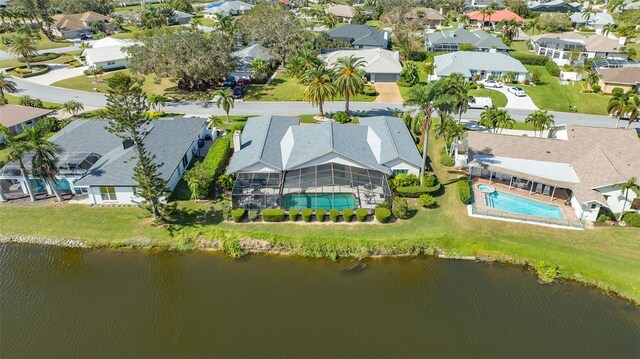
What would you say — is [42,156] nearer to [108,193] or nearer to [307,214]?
[108,193]

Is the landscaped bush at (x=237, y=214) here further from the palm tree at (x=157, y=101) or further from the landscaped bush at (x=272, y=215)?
the palm tree at (x=157, y=101)

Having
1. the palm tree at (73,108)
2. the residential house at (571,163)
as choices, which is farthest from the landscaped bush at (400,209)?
the palm tree at (73,108)

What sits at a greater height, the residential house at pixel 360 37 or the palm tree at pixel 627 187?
the residential house at pixel 360 37

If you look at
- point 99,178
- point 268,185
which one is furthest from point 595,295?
point 99,178

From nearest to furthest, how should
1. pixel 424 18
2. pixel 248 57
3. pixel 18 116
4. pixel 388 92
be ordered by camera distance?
1. pixel 18 116
2. pixel 388 92
3. pixel 248 57
4. pixel 424 18

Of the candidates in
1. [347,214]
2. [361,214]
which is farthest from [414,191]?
[347,214]

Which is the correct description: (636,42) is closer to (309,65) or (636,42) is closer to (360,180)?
(309,65)
